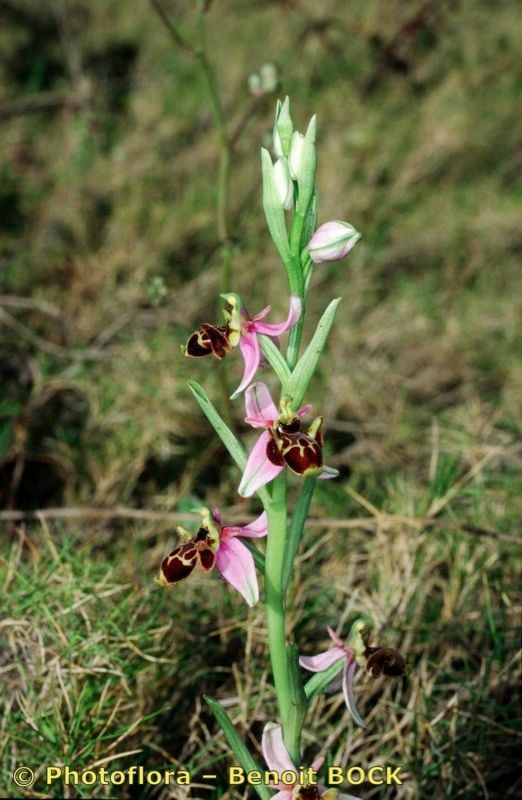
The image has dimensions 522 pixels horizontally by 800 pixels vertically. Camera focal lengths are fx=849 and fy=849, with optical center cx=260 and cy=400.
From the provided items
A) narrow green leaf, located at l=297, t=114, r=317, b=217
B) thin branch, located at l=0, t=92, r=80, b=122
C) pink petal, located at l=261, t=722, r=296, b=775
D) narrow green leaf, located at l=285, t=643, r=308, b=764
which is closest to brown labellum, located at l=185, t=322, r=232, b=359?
narrow green leaf, located at l=297, t=114, r=317, b=217

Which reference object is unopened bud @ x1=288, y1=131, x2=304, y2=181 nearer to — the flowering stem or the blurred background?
the flowering stem

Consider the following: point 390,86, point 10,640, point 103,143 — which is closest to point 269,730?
point 10,640

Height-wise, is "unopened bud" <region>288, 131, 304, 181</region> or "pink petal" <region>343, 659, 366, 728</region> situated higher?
"unopened bud" <region>288, 131, 304, 181</region>

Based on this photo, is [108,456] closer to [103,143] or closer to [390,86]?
[103,143]

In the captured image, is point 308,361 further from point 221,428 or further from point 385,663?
point 385,663

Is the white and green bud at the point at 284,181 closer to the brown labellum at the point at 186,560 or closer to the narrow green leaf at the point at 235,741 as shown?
the brown labellum at the point at 186,560

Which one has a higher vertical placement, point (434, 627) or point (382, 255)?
point (434, 627)
